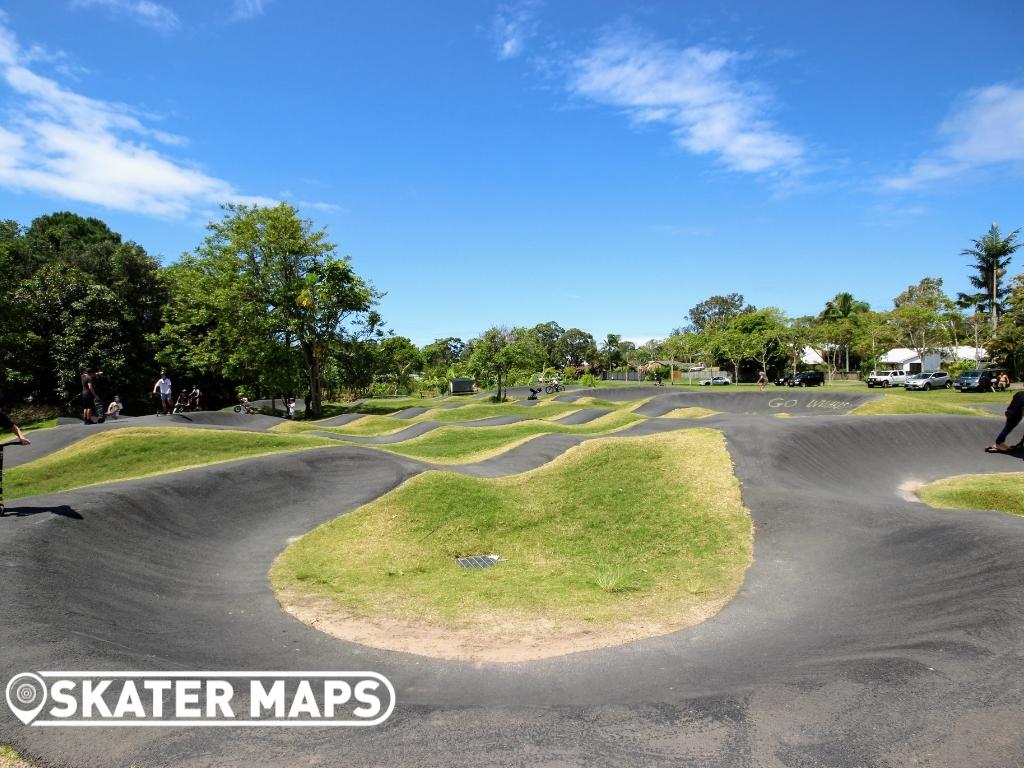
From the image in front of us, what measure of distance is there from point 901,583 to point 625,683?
5420 mm

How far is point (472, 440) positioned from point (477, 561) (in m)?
13.1

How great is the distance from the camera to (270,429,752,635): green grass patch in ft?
27.5

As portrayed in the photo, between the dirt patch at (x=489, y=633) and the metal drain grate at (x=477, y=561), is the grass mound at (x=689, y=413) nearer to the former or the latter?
the metal drain grate at (x=477, y=561)

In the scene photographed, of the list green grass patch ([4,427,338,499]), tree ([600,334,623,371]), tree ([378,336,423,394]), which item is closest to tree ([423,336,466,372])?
tree ([378,336,423,394])

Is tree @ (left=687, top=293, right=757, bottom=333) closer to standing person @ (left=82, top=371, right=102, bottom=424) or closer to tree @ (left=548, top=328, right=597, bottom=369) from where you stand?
tree @ (left=548, top=328, right=597, bottom=369)

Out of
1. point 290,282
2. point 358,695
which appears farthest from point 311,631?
point 290,282

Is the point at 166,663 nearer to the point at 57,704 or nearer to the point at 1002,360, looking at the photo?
the point at 57,704

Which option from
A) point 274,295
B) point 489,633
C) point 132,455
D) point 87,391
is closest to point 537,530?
point 489,633

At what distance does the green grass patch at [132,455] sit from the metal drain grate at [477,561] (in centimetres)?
945

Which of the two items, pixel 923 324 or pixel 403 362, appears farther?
pixel 403 362

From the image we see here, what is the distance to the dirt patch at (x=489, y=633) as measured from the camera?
6.58 metres

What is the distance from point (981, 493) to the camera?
532 inches

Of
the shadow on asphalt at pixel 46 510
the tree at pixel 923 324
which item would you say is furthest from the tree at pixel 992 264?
the shadow on asphalt at pixel 46 510

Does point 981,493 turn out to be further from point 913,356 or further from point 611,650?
point 913,356
